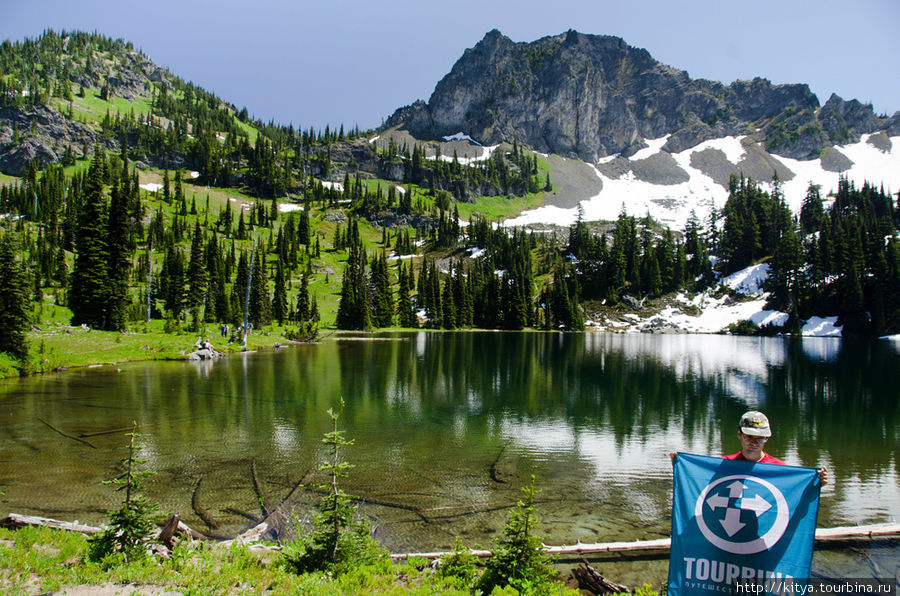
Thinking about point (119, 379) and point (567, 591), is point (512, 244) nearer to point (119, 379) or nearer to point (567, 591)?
point (119, 379)

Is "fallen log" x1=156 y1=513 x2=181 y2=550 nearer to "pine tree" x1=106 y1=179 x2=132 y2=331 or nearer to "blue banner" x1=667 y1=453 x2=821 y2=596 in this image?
"blue banner" x1=667 y1=453 x2=821 y2=596

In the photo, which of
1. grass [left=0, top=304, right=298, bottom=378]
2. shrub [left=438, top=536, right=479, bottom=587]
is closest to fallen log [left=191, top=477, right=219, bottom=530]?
shrub [left=438, top=536, right=479, bottom=587]

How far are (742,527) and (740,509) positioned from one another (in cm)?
23

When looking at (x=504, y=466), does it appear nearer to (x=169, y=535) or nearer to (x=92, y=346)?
(x=169, y=535)

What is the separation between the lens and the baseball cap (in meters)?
6.41

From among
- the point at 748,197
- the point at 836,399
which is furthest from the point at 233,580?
the point at 748,197

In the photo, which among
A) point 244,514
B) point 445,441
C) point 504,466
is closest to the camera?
point 244,514

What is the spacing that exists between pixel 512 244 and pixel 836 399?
147774mm

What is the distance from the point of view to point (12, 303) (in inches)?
1230

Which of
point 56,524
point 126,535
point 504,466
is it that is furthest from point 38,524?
point 504,466

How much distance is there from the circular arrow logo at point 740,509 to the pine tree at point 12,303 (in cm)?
4185

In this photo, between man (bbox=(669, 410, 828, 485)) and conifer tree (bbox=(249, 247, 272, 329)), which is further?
conifer tree (bbox=(249, 247, 272, 329))

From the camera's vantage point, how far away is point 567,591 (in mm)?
7750

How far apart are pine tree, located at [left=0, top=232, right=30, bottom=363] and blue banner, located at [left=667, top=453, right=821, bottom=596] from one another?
4165 cm
